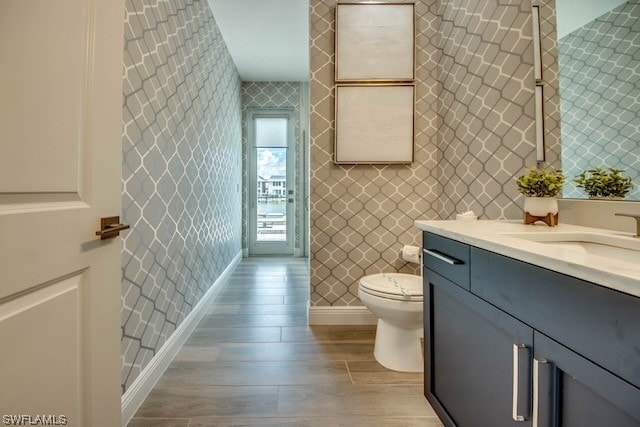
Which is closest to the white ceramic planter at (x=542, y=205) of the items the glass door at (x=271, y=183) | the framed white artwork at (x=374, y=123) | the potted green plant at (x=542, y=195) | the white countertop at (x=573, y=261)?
the potted green plant at (x=542, y=195)

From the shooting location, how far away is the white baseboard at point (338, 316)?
2.36 m

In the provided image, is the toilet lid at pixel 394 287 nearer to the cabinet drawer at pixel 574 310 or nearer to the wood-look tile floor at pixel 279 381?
the wood-look tile floor at pixel 279 381

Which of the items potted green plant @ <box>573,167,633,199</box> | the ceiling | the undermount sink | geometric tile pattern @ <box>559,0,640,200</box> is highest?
the ceiling

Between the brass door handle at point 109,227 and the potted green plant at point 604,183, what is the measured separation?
1.71 m

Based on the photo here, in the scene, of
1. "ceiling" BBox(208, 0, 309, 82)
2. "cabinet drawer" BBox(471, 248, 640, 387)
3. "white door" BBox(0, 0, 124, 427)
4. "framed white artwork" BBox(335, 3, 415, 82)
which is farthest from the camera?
"ceiling" BBox(208, 0, 309, 82)

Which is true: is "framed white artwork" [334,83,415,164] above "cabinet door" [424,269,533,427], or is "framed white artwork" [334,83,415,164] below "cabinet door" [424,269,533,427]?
above

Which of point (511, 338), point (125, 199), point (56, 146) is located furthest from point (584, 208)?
point (125, 199)

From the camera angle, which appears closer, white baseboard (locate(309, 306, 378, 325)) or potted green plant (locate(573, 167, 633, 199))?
potted green plant (locate(573, 167, 633, 199))

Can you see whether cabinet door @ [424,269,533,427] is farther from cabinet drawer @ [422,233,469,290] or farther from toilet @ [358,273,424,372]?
toilet @ [358,273,424,372]

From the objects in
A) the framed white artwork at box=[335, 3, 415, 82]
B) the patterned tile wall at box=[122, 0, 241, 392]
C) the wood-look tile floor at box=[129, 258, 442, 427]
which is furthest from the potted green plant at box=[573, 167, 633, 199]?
the patterned tile wall at box=[122, 0, 241, 392]

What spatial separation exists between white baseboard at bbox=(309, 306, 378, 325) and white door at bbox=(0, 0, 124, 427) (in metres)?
1.52

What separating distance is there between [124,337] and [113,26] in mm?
1191

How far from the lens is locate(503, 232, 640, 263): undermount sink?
0.90 meters

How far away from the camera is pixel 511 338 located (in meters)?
0.80
